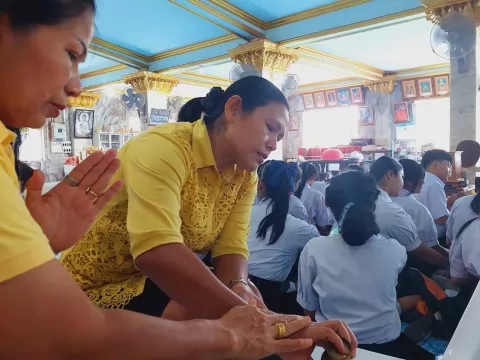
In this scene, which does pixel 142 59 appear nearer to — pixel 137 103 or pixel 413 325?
pixel 137 103

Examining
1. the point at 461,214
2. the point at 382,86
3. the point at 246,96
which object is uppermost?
the point at 382,86

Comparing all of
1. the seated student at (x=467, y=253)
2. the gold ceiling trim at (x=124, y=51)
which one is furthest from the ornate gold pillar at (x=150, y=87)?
the seated student at (x=467, y=253)

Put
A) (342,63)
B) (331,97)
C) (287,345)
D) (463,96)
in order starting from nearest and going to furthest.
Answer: (287,345)
(463,96)
(342,63)
(331,97)

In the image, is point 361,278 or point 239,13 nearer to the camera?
point 361,278

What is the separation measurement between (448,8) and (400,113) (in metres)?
6.46

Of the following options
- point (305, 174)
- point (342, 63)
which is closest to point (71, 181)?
point (305, 174)

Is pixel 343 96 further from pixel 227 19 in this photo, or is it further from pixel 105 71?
pixel 105 71

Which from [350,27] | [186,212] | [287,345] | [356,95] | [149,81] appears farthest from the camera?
[356,95]

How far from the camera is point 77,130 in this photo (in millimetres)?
12305

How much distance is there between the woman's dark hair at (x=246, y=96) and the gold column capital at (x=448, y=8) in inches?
187

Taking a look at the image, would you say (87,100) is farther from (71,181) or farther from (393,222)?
(71,181)

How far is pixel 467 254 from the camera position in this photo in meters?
2.39

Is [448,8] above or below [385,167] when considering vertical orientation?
above

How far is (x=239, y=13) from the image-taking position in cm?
664
